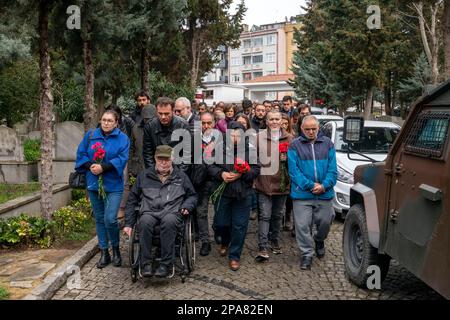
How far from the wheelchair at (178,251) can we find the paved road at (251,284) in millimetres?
116

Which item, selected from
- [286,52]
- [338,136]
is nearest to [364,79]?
[338,136]

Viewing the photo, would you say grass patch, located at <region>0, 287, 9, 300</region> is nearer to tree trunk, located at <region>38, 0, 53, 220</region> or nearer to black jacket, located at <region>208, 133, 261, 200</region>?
tree trunk, located at <region>38, 0, 53, 220</region>

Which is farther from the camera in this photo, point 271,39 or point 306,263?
point 271,39

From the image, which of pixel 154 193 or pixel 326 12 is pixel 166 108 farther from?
pixel 326 12

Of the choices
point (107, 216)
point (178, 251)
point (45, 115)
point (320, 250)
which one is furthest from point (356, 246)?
point (45, 115)

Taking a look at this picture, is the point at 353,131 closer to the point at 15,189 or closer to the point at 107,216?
the point at 107,216

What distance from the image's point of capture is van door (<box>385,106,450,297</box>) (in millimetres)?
3566

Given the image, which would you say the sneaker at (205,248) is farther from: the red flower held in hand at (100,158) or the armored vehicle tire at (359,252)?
the armored vehicle tire at (359,252)

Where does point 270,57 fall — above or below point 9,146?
above

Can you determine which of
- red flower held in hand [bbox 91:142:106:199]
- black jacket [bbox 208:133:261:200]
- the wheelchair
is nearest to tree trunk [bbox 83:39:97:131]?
red flower held in hand [bbox 91:142:106:199]

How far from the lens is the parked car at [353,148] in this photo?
8055 mm

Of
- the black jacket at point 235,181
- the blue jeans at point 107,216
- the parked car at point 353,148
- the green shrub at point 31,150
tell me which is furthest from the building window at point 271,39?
the blue jeans at point 107,216

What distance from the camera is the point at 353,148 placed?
355 inches

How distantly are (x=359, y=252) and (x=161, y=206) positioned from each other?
2208 millimetres
